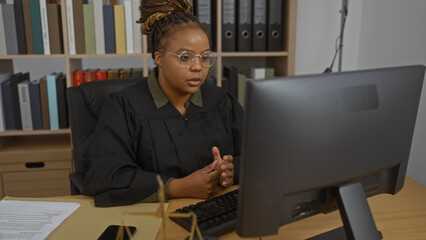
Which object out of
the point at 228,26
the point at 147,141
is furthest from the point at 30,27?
the point at 147,141

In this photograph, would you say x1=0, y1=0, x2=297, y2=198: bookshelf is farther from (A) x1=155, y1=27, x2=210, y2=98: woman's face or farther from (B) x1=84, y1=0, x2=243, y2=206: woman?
(A) x1=155, y1=27, x2=210, y2=98: woman's face

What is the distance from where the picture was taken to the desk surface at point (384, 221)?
37.5 inches

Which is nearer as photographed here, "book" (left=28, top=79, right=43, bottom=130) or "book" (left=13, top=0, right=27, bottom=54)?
"book" (left=13, top=0, right=27, bottom=54)

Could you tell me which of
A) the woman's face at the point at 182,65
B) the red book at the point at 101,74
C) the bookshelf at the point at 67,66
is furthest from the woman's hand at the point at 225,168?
the red book at the point at 101,74

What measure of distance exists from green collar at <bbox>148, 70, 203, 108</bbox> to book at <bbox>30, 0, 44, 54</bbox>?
117cm

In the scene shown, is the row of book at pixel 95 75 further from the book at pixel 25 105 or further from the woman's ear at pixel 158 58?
the woman's ear at pixel 158 58

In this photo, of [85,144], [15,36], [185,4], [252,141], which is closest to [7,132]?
[15,36]

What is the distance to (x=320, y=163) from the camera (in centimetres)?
73

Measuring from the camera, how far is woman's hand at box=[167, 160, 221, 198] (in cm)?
113

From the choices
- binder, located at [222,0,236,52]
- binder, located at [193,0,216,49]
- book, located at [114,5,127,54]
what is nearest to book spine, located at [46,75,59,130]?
book, located at [114,5,127,54]

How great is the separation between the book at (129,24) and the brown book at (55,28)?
0.37 metres

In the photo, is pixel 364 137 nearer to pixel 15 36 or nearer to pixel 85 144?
pixel 85 144

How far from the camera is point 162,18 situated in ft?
4.48

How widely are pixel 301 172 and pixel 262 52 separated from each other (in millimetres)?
1826
